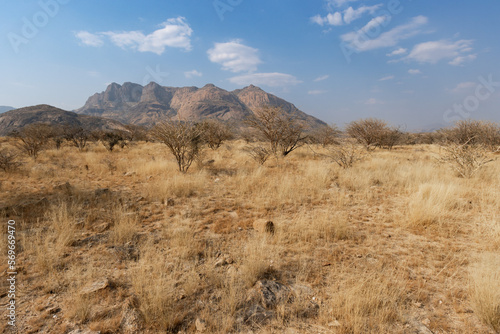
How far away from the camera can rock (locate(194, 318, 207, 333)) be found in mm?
2059

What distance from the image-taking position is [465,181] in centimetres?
663

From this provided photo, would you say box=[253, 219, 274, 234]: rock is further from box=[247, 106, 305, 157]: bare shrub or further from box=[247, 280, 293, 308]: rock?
box=[247, 106, 305, 157]: bare shrub

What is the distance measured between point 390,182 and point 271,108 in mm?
7717

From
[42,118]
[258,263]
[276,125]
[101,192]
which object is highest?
[42,118]

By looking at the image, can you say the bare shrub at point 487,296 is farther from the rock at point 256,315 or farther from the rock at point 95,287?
the rock at point 95,287

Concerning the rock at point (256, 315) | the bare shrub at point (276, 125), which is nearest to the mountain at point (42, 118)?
the bare shrub at point (276, 125)

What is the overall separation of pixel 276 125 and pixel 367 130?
1116 cm

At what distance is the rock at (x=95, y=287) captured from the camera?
2.47 meters

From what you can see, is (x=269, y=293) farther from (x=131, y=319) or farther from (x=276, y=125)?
(x=276, y=125)

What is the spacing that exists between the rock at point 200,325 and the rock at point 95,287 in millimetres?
1279

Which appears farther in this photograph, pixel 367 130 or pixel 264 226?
pixel 367 130

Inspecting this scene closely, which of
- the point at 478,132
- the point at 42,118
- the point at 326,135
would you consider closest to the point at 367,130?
the point at 326,135

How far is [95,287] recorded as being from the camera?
8.39 ft

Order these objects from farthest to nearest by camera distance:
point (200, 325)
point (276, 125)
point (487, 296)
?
1. point (276, 125)
2. point (487, 296)
3. point (200, 325)
